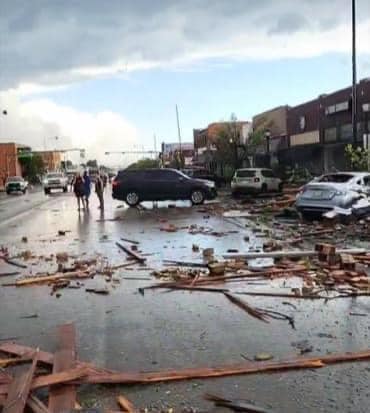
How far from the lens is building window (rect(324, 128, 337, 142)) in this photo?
1983 inches

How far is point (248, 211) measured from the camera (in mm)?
28453

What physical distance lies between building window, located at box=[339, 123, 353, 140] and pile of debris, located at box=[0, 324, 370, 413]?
142ft

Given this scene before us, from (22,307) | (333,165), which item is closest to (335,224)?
(22,307)

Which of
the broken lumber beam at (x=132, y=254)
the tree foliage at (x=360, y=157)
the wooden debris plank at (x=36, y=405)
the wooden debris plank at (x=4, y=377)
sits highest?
the tree foliage at (x=360, y=157)

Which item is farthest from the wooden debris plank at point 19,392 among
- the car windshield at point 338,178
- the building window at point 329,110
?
the building window at point 329,110

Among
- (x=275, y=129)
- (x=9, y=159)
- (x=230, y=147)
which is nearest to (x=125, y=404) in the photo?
(x=230, y=147)

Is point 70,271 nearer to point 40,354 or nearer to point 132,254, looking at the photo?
point 132,254

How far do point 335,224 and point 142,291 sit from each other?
1130 cm

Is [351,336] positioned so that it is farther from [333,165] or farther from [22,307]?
[333,165]

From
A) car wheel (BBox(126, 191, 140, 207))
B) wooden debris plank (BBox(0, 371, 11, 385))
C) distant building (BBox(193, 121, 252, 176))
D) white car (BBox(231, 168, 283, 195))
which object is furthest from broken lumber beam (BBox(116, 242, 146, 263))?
distant building (BBox(193, 121, 252, 176))

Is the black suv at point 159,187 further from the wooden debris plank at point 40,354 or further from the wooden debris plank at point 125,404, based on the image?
the wooden debris plank at point 125,404

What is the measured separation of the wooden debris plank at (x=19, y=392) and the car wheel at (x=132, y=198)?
29234 mm

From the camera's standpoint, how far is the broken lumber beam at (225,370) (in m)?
5.71

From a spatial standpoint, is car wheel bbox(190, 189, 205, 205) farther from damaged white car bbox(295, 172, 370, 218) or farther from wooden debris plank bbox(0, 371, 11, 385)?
wooden debris plank bbox(0, 371, 11, 385)
